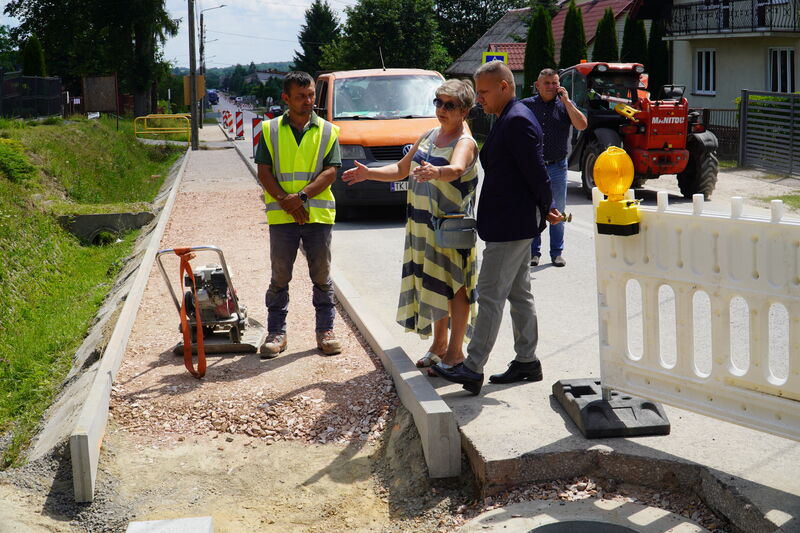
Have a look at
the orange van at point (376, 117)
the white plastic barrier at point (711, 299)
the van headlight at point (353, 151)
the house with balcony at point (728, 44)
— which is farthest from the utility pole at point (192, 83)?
the white plastic barrier at point (711, 299)

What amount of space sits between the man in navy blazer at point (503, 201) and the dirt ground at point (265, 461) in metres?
0.70

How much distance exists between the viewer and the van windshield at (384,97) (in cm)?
1414

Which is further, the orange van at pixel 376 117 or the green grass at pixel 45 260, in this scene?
the orange van at pixel 376 117

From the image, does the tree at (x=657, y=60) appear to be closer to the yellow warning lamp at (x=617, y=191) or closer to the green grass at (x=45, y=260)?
the green grass at (x=45, y=260)

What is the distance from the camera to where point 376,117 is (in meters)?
14.0

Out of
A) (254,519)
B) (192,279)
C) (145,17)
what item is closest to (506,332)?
(192,279)

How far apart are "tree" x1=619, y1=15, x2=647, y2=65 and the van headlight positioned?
2652 cm

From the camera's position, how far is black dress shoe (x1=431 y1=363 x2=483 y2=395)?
5.44 metres

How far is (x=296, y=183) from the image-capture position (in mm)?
6512

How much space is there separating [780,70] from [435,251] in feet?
94.5

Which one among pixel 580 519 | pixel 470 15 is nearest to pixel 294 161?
pixel 580 519

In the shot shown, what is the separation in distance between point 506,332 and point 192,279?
8.11 feet

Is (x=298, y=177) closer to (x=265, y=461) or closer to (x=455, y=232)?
(x=455, y=232)

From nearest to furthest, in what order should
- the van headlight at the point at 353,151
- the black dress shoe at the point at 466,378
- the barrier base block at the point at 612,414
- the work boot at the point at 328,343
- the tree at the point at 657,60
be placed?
the barrier base block at the point at 612,414, the black dress shoe at the point at 466,378, the work boot at the point at 328,343, the van headlight at the point at 353,151, the tree at the point at 657,60
